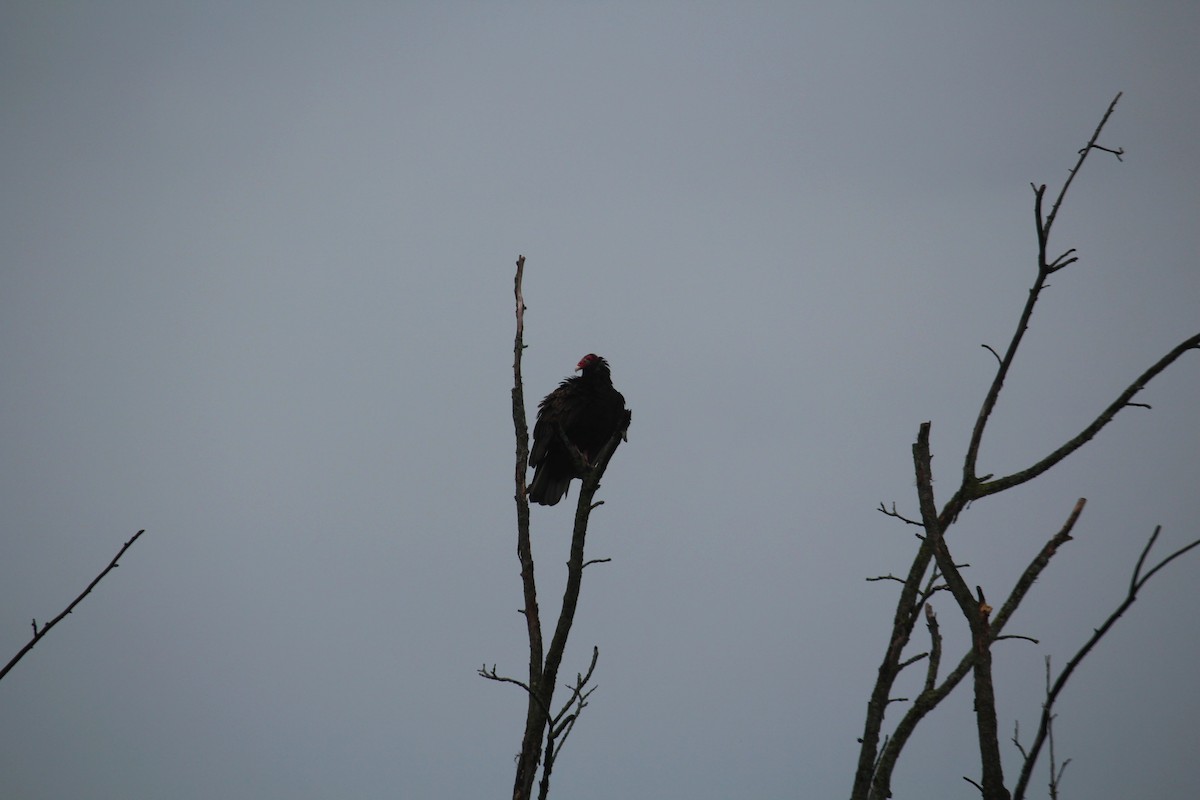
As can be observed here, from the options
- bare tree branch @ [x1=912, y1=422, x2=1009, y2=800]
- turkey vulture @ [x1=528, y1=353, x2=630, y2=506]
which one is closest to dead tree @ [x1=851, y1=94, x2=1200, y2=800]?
bare tree branch @ [x1=912, y1=422, x2=1009, y2=800]

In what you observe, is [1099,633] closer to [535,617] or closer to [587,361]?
[535,617]

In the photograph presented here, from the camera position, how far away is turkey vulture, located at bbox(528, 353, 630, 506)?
6852mm

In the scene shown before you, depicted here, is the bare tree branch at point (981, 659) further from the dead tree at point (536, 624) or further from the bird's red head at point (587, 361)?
the bird's red head at point (587, 361)

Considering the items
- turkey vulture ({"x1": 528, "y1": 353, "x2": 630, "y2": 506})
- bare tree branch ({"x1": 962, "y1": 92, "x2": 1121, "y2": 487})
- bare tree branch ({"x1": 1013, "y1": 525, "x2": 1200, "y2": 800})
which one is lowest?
bare tree branch ({"x1": 1013, "y1": 525, "x2": 1200, "y2": 800})

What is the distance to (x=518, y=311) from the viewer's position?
3697 millimetres

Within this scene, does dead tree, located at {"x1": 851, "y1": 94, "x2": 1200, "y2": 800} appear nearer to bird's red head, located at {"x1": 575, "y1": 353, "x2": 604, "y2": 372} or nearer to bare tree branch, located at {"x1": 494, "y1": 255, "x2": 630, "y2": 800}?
bare tree branch, located at {"x1": 494, "y1": 255, "x2": 630, "y2": 800}

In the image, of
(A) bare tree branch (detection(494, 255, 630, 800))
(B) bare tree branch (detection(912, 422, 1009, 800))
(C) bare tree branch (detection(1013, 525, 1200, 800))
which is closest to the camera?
(C) bare tree branch (detection(1013, 525, 1200, 800))

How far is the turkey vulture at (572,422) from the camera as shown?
22.5 feet

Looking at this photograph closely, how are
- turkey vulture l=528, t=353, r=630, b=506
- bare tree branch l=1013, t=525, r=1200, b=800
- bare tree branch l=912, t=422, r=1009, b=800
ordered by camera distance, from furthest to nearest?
turkey vulture l=528, t=353, r=630, b=506 < bare tree branch l=912, t=422, r=1009, b=800 < bare tree branch l=1013, t=525, r=1200, b=800

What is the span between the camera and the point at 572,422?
281 inches

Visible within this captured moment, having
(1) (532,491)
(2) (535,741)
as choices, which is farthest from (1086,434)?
(1) (532,491)

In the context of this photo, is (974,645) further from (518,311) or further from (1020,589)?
(518,311)

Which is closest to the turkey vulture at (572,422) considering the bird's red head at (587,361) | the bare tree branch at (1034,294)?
the bird's red head at (587,361)

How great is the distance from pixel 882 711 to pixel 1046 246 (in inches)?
59.6
